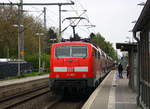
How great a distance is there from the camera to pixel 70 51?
16.9 m

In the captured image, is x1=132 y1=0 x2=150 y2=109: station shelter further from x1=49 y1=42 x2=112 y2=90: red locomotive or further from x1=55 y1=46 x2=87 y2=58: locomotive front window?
x1=55 y1=46 x2=87 y2=58: locomotive front window

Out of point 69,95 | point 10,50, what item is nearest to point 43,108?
point 69,95

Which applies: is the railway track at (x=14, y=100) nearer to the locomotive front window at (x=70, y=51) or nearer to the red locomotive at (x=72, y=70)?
the red locomotive at (x=72, y=70)

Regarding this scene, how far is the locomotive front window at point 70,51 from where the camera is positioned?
54.9 feet

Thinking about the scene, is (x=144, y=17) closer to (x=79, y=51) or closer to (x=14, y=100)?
(x=79, y=51)

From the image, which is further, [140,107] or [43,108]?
[43,108]

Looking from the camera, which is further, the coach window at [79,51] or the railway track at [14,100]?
the coach window at [79,51]

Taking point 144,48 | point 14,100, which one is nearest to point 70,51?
point 14,100

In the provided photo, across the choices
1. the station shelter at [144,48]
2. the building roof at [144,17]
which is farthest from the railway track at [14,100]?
the building roof at [144,17]

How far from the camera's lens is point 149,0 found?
726 cm

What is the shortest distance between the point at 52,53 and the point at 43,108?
143 inches

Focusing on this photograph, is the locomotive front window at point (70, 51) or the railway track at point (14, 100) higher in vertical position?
the locomotive front window at point (70, 51)

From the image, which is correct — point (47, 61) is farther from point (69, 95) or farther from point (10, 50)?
point (69, 95)

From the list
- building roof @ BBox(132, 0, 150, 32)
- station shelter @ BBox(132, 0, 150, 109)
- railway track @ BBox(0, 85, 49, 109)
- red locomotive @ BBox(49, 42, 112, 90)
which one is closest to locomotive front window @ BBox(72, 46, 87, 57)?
red locomotive @ BBox(49, 42, 112, 90)
